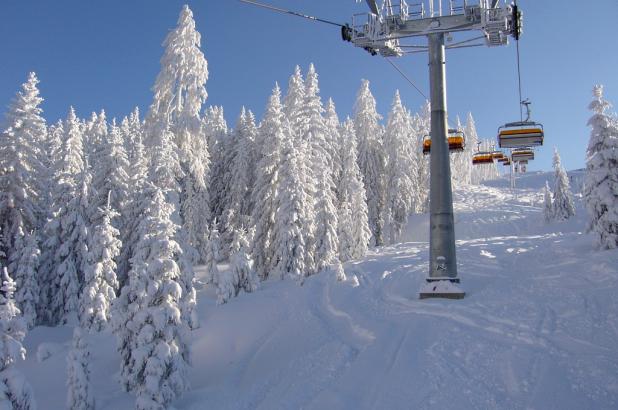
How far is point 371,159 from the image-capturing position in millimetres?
51594

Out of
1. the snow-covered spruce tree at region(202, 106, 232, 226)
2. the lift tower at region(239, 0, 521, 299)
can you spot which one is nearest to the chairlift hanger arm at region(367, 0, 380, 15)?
the lift tower at region(239, 0, 521, 299)

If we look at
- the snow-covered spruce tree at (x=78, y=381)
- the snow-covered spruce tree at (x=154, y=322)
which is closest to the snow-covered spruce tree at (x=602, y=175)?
the snow-covered spruce tree at (x=154, y=322)

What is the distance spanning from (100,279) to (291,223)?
466 inches

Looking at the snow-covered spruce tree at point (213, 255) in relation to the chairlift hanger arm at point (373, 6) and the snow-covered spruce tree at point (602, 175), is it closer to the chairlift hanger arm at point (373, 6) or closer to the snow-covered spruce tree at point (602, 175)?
the chairlift hanger arm at point (373, 6)

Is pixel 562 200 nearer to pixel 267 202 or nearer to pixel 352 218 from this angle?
pixel 352 218

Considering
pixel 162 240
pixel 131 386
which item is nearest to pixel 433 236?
pixel 162 240

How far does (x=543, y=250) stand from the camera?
67.3ft

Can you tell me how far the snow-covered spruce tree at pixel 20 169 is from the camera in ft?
96.8

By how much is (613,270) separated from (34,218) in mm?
31612

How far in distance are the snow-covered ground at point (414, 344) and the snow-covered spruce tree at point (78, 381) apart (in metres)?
1.08

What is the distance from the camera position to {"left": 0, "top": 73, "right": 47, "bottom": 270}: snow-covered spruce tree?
29516mm

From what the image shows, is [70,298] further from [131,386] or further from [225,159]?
[225,159]

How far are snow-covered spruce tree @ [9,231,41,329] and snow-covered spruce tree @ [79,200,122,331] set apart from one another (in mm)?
3588

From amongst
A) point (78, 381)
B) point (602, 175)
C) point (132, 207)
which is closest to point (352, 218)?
point (132, 207)
